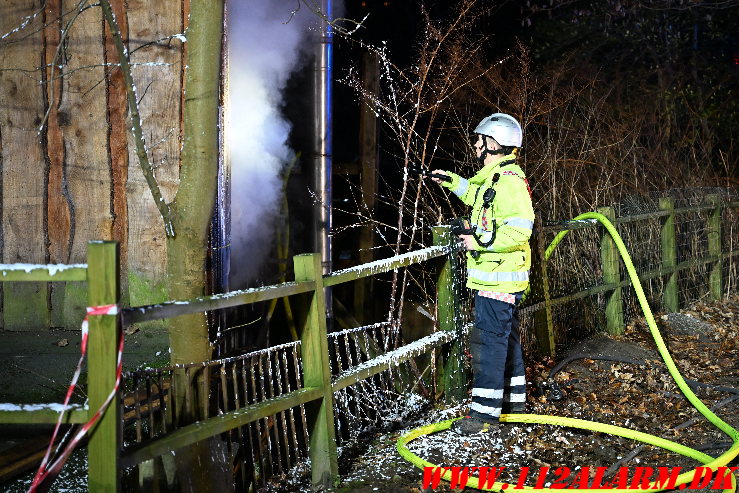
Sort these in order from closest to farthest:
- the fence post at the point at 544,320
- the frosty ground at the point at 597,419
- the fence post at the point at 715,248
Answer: the frosty ground at the point at 597,419 < the fence post at the point at 544,320 < the fence post at the point at 715,248

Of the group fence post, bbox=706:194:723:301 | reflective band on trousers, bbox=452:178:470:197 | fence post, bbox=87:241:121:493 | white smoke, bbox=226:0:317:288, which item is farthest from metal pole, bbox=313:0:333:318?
fence post, bbox=87:241:121:493

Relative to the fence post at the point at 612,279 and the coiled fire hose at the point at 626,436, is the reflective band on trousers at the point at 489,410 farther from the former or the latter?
the fence post at the point at 612,279

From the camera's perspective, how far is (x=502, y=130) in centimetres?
533

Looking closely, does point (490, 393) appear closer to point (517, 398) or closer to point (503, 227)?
point (517, 398)

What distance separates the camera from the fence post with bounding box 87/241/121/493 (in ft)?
10.2

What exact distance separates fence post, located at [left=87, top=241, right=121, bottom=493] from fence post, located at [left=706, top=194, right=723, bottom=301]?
9060mm

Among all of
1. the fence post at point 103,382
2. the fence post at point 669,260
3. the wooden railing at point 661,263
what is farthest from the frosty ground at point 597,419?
the fence post at point 103,382

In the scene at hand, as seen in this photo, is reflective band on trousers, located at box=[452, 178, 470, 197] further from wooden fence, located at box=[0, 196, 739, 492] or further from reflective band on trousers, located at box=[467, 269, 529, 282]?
reflective band on trousers, located at box=[467, 269, 529, 282]

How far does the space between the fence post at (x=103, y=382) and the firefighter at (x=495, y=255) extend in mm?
2753

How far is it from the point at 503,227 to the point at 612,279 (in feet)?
11.1

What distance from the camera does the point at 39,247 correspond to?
255 inches

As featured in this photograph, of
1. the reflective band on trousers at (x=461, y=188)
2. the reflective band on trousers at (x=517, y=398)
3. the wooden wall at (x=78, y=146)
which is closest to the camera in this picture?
the reflective band on trousers at (x=461, y=188)

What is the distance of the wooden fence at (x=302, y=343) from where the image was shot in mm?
3119

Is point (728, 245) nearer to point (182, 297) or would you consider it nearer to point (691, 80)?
point (691, 80)
